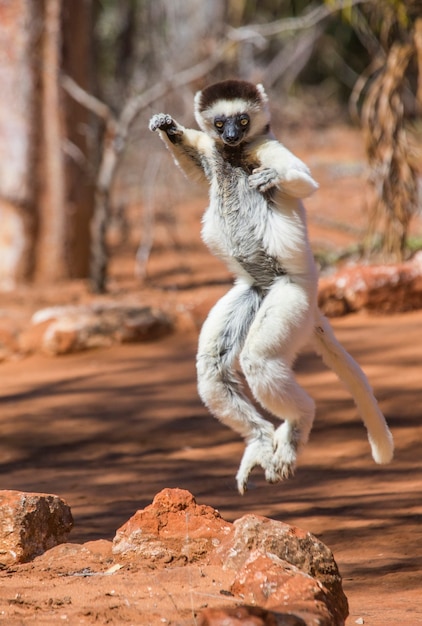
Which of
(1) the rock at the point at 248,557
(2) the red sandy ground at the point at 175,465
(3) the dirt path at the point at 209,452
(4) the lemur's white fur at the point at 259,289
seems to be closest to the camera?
(1) the rock at the point at 248,557

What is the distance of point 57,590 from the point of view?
3293 mm

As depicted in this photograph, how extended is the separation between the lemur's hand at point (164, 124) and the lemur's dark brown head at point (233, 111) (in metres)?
0.13

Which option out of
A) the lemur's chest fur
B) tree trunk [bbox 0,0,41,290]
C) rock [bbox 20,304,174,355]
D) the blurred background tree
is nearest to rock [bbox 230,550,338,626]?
the lemur's chest fur

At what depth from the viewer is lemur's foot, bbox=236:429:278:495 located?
3.93 m

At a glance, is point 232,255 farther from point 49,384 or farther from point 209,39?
point 209,39

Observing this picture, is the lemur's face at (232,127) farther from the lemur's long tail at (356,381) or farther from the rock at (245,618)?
the rock at (245,618)

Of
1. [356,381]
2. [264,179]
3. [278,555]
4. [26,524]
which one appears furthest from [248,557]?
[264,179]

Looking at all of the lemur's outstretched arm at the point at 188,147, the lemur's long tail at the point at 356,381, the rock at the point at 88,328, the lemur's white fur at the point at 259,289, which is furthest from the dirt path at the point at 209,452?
the lemur's outstretched arm at the point at 188,147

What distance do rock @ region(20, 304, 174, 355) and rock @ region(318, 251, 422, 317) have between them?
1.62 metres

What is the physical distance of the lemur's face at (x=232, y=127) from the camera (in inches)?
157

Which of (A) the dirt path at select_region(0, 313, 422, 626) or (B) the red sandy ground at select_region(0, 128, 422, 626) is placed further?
(A) the dirt path at select_region(0, 313, 422, 626)

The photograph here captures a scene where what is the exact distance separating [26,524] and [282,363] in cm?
124

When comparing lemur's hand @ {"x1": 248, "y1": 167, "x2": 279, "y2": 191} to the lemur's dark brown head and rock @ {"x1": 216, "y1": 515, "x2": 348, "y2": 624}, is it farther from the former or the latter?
rock @ {"x1": 216, "y1": 515, "x2": 348, "y2": 624}

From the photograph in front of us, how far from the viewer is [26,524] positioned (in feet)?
12.5
